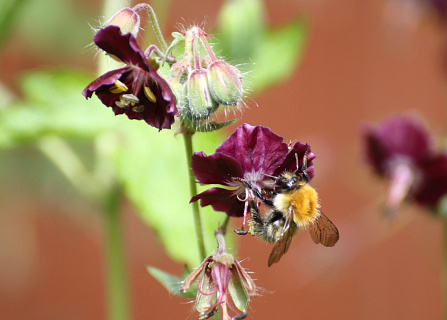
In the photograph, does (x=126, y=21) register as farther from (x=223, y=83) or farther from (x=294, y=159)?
(x=294, y=159)

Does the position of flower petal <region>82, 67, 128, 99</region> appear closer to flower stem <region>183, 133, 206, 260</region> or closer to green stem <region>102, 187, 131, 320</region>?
flower stem <region>183, 133, 206, 260</region>

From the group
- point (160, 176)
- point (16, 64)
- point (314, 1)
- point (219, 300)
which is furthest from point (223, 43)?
point (16, 64)

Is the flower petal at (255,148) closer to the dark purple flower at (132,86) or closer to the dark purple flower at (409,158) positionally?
the dark purple flower at (132,86)

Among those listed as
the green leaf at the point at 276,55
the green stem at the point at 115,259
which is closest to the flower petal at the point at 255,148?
the green stem at the point at 115,259

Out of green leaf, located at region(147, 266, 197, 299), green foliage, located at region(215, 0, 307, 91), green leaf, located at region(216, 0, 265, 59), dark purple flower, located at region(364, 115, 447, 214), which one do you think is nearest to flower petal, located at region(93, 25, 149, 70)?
green leaf, located at region(147, 266, 197, 299)

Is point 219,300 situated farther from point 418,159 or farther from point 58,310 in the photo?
point 58,310

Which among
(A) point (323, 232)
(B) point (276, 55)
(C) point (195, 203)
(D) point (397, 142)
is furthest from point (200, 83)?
(D) point (397, 142)
